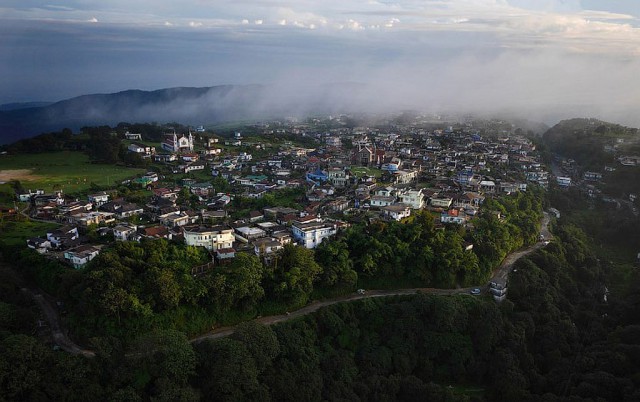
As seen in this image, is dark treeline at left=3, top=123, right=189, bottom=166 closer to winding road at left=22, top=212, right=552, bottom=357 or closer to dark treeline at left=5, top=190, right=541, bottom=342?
dark treeline at left=5, top=190, right=541, bottom=342

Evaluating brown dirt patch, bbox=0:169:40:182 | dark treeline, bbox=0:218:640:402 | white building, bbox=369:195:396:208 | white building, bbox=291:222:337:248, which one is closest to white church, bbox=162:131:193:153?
brown dirt patch, bbox=0:169:40:182

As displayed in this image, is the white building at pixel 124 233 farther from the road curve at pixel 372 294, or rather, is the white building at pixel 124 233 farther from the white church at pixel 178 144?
the white church at pixel 178 144

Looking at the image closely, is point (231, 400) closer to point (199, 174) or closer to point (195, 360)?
point (195, 360)

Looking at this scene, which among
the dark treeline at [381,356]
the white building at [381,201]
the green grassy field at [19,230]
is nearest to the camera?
the dark treeline at [381,356]

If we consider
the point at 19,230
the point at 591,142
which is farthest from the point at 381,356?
the point at 591,142

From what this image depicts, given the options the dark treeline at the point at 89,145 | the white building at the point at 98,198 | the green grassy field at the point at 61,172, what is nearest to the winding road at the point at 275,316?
the white building at the point at 98,198

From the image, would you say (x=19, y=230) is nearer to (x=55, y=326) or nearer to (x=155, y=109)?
(x=55, y=326)
